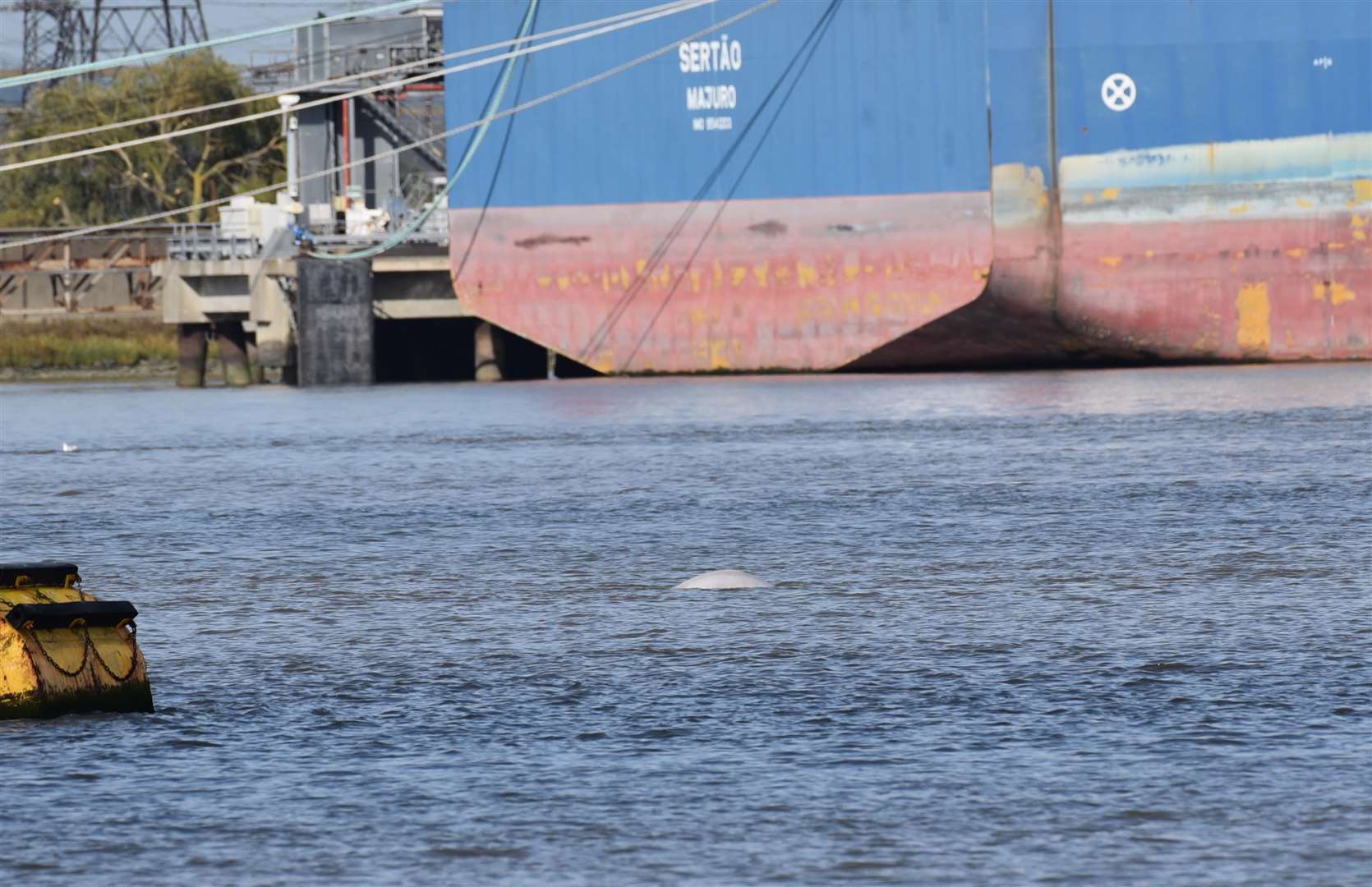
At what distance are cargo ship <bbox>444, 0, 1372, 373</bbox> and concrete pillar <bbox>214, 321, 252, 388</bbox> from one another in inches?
388

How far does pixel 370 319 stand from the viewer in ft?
157

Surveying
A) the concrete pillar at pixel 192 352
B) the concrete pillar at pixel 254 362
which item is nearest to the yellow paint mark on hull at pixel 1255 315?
the concrete pillar at pixel 254 362

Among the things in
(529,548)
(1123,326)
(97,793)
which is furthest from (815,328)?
(97,793)

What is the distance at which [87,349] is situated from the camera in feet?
224

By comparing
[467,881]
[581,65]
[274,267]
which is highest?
[581,65]

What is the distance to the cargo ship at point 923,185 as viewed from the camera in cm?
4191

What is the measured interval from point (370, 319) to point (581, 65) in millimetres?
7532

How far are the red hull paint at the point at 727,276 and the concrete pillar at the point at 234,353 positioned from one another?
9632 mm

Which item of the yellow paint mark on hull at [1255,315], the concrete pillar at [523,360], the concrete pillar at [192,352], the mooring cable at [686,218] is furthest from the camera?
the concrete pillar at [192,352]

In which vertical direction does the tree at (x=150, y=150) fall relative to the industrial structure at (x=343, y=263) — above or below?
above

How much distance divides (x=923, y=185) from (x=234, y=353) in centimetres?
1930

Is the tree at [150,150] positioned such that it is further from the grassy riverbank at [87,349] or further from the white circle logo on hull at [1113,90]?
the white circle logo on hull at [1113,90]

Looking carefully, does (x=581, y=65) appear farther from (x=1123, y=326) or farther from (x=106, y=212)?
(x=106, y=212)

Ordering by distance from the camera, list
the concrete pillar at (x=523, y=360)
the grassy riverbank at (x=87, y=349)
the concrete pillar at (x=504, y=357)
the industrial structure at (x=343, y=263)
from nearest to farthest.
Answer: the industrial structure at (x=343, y=263)
the concrete pillar at (x=504, y=357)
the concrete pillar at (x=523, y=360)
the grassy riverbank at (x=87, y=349)
